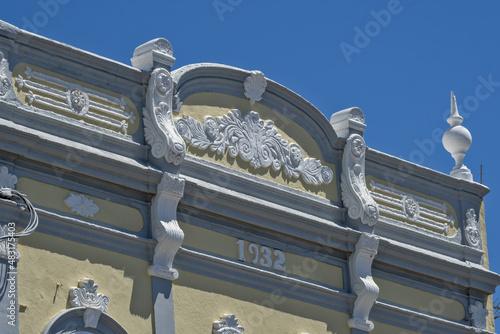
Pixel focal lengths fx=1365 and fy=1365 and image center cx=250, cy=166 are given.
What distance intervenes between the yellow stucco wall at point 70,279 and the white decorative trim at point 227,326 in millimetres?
1026

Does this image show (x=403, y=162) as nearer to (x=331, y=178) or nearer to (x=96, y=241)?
(x=331, y=178)

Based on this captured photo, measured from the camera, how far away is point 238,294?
17.8 metres

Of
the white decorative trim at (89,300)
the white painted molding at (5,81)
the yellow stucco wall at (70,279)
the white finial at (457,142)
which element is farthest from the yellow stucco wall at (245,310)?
the white finial at (457,142)

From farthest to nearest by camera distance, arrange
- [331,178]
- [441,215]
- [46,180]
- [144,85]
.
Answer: [441,215] → [331,178] → [144,85] → [46,180]

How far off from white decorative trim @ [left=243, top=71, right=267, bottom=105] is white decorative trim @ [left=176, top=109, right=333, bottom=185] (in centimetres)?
23

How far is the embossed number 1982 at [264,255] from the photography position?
17984 mm

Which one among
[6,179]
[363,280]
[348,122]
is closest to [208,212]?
[363,280]

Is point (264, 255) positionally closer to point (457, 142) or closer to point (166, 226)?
point (166, 226)

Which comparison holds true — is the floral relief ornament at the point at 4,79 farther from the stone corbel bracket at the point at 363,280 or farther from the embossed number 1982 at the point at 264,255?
the stone corbel bracket at the point at 363,280

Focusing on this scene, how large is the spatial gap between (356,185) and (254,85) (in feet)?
7.03

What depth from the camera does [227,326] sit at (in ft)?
57.2

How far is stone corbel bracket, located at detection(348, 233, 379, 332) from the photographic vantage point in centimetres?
1902

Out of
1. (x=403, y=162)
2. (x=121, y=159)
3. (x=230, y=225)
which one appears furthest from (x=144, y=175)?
(x=403, y=162)

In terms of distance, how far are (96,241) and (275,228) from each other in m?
2.88
